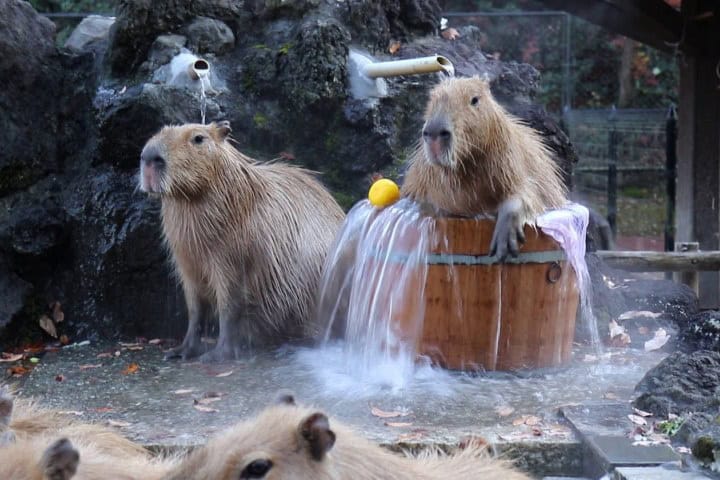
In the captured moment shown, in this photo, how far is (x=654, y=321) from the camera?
6.99 metres

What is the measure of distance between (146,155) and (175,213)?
1.42 feet

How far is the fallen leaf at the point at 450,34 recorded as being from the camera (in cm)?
806

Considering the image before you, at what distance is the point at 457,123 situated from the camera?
5289 millimetres

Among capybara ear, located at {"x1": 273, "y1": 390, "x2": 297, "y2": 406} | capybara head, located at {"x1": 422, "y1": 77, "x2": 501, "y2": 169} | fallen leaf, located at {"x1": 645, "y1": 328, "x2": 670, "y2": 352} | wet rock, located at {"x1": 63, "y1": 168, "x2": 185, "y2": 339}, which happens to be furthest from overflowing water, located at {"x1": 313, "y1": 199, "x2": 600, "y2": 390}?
capybara ear, located at {"x1": 273, "y1": 390, "x2": 297, "y2": 406}

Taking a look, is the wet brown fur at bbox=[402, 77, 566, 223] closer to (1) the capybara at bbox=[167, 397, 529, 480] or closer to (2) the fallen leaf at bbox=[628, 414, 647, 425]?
(2) the fallen leaf at bbox=[628, 414, 647, 425]

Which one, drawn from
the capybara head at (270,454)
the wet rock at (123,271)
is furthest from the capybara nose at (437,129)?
the capybara head at (270,454)

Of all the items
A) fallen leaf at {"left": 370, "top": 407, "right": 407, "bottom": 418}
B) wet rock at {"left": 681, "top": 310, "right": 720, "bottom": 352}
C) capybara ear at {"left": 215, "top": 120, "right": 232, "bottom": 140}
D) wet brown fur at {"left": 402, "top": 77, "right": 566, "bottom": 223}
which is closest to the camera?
fallen leaf at {"left": 370, "top": 407, "right": 407, "bottom": 418}

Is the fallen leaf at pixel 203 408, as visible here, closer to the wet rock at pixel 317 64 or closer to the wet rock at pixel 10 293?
the wet rock at pixel 10 293

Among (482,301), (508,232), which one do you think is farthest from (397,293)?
(508,232)

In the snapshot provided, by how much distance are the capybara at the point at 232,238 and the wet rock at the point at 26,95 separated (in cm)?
146

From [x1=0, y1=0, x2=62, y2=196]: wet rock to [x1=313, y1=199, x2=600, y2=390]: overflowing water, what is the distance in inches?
108

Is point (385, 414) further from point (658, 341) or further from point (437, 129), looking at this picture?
point (658, 341)

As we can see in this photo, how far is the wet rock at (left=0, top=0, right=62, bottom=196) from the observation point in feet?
23.4

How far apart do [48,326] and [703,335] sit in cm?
433
